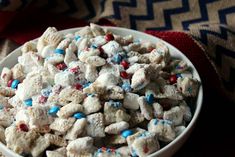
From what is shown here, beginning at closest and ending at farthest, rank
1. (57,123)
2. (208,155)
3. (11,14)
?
1. (57,123)
2. (208,155)
3. (11,14)

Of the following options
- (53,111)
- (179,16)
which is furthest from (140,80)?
(179,16)

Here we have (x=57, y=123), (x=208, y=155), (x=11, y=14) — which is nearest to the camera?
(x=57, y=123)

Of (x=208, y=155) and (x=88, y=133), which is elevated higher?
(x=88, y=133)

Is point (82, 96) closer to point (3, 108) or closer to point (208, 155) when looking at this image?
point (3, 108)

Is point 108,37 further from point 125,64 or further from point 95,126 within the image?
point 95,126

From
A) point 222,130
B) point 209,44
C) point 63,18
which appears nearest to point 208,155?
point 222,130

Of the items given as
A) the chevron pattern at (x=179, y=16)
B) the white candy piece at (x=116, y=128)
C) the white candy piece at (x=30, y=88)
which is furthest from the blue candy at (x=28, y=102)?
the chevron pattern at (x=179, y=16)

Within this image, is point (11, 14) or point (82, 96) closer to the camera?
point (82, 96)
